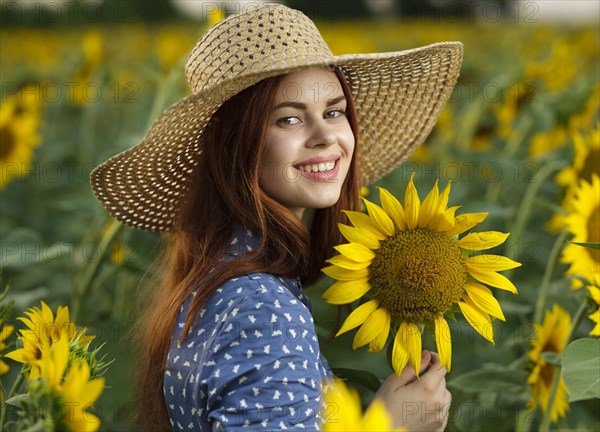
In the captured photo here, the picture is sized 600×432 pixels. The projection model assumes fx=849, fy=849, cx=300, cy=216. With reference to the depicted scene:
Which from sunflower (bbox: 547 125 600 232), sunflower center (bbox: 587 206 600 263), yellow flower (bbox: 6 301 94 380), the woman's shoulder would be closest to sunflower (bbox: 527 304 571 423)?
sunflower center (bbox: 587 206 600 263)

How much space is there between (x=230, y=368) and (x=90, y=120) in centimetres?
188

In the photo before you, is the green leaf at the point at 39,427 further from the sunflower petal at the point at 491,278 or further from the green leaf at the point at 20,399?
the sunflower petal at the point at 491,278

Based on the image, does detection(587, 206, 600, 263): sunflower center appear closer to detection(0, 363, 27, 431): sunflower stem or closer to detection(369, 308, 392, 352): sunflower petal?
detection(369, 308, 392, 352): sunflower petal

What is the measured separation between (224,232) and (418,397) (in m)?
0.32

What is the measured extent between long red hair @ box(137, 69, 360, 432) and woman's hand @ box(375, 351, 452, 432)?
0.19m

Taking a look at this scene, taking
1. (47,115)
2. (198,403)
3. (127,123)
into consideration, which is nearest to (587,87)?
(198,403)

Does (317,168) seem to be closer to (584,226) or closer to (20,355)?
(20,355)

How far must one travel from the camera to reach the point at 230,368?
0.89 m

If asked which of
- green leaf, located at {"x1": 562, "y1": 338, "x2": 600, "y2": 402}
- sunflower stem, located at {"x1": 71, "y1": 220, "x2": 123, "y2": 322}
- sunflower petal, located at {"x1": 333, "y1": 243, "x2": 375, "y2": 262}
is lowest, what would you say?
sunflower stem, located at {"x1": 71, "y1": 220, "x2": 123, "y2": 322}

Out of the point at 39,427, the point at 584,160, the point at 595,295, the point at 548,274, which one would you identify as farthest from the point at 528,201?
the point at 39,427

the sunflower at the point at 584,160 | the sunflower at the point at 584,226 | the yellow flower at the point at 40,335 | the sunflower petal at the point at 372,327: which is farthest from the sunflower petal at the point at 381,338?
the sunflower at the point at 584,160

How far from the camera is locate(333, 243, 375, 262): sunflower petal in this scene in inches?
37.9

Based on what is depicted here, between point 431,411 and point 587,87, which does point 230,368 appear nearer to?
point 431,411

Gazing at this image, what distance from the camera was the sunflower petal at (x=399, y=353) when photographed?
0.96m
